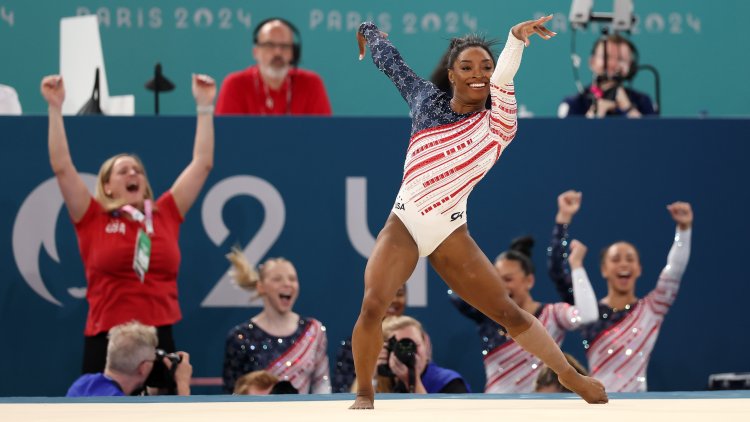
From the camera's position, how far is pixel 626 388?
6.33 m

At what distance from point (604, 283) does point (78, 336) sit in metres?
2.67

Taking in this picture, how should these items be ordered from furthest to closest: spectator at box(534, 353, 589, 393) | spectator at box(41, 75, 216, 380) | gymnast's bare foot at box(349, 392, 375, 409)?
1. spectator at box(41, 75, 216, 380)
2. spectator at box(534, 353, 589, 393)
3. gymnast's bare foot at box(349, 392, 375, 409)

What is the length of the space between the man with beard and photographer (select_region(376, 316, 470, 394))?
5.28 ft

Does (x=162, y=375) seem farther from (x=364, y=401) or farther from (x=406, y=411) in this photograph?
(x=406, y=411)

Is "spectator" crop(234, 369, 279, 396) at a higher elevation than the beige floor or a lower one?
lower

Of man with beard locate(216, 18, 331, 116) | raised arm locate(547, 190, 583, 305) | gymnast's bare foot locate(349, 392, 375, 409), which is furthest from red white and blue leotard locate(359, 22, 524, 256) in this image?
man with beard locate(216, 18, 331, 116)

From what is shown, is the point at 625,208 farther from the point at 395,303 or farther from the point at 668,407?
the point at 668,407

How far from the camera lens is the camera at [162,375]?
5723mm

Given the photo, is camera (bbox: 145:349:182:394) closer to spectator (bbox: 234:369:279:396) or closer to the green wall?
spectator (bbox: 234:369:279:396)

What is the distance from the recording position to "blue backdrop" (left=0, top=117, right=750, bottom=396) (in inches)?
259

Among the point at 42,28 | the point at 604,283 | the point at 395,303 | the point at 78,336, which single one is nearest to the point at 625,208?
the point at 604,283

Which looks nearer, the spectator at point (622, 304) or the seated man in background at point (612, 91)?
the spectator at point (622, 304)

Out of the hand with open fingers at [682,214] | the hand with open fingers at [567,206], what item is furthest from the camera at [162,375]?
the hand with open fingers at [682,214]

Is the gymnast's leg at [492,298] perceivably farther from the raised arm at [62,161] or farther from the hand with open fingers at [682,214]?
the raised arm at [62,161]
